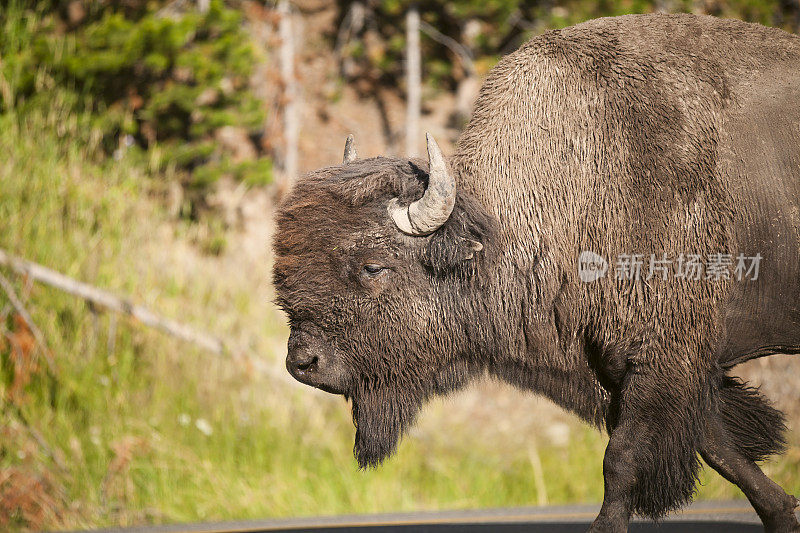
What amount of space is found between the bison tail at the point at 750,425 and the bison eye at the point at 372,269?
1.85 metres

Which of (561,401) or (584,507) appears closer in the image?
(561,401)

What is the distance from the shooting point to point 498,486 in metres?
8.41

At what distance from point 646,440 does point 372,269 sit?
1.51 metres

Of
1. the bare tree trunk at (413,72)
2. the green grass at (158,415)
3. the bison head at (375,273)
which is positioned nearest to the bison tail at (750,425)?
the bison head at (375,273)

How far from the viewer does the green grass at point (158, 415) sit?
7.40m

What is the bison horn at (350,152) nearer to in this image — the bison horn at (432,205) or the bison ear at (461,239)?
the bison horn at (432,205)

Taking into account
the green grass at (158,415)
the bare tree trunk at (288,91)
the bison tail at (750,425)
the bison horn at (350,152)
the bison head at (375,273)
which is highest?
the bare tree trunk at (288,91)

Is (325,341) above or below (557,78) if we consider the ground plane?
below

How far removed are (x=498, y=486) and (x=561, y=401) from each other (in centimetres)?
425

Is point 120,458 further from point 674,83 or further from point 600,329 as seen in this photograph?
point 674,83

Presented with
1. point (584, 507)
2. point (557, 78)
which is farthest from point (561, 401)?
point (584, 507)

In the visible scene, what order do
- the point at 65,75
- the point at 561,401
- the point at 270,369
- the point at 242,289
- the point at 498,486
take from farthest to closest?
the point at 65,75, the point at 242,289, the point at 270,369, the point at 498,486, the point at 561,401

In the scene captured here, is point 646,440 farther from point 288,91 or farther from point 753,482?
point 288,91

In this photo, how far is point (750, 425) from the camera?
4.42 meters
